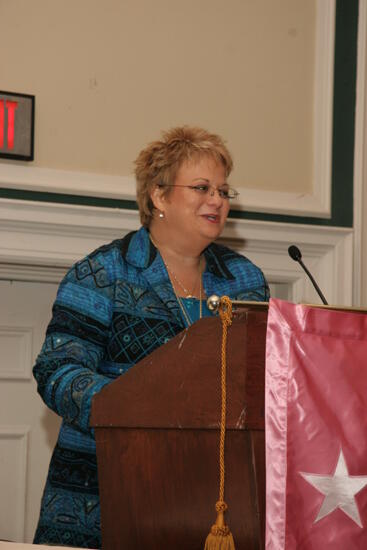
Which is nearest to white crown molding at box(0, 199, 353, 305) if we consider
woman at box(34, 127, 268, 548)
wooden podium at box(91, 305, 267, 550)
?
woman at box(34, 127, 268, 548)

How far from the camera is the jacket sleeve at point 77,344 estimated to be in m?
1.79

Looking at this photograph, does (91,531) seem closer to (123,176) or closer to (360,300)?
(123,176)

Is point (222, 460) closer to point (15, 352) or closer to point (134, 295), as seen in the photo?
point (134, 295)

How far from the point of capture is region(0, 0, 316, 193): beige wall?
9.96ft

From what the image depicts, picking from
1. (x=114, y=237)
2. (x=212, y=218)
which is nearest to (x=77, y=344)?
(x=212, y=218)

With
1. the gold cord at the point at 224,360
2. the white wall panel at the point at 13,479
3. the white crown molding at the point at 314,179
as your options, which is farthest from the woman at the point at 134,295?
the white wall panel at the point at 13,479

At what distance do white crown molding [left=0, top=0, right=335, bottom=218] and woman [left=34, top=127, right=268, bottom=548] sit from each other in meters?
0.57

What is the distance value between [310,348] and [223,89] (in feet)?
6.93

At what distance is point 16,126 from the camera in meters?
2.96

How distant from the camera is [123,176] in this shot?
123 inches

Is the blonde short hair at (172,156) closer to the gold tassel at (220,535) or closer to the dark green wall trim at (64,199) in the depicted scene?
the dark green wall trim at (64,199)

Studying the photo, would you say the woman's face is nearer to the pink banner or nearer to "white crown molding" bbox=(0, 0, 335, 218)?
"white crown molding" bbox=(0, 0, 335, 218)

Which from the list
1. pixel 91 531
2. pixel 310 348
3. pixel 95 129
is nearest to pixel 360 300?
pixel 95 129

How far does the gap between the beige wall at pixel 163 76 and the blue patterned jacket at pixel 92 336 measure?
96 centimetres
